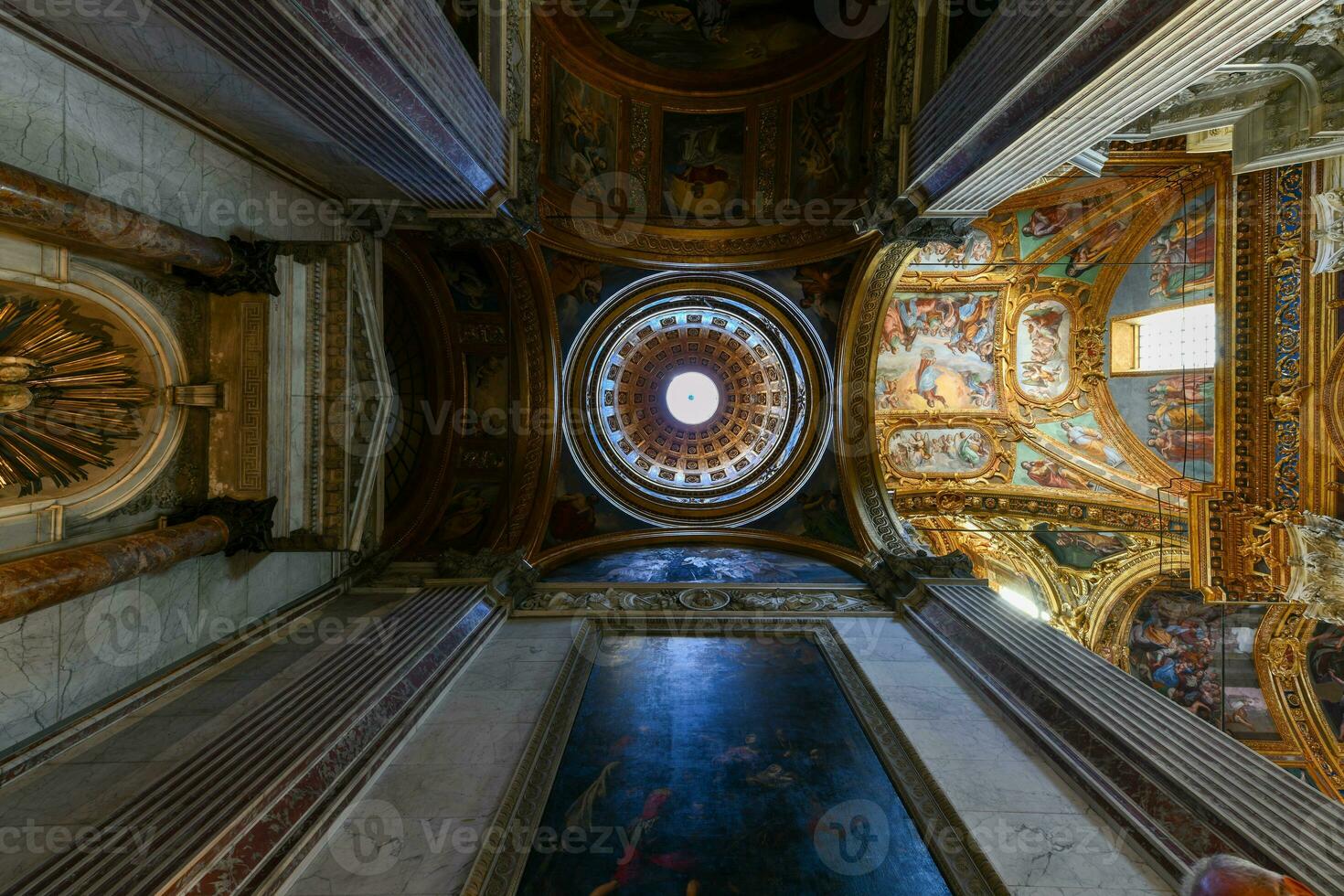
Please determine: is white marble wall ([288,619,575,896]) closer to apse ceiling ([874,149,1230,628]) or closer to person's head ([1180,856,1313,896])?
person's head ([1180,856,1313,896])

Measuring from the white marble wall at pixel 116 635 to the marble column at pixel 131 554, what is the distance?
1.69ft

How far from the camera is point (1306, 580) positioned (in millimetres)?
7812

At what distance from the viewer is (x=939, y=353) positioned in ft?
46.0

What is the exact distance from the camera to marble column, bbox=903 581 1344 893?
13.2ft

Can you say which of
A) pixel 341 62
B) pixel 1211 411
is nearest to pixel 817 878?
pixel 341 62

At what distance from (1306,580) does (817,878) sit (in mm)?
8557

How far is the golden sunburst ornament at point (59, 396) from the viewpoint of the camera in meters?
4.89
